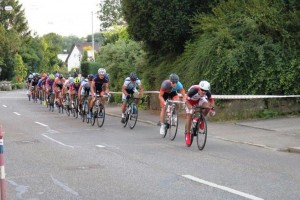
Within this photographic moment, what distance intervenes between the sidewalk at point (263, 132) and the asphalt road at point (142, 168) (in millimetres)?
151

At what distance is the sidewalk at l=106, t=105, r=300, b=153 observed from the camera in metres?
13.1

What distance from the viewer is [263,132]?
15.3 metres

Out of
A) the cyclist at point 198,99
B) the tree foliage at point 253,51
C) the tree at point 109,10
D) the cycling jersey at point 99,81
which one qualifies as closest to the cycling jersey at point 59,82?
the cycling jersey at point 99,81

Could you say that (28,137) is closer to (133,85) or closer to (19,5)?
(133,85)

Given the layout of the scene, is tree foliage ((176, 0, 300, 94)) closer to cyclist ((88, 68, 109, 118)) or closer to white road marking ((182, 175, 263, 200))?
cyclist ((88, 68, 109, 118))

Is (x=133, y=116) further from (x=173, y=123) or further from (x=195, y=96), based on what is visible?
(x=195, y=96)

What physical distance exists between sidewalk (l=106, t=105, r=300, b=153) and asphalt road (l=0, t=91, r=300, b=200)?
0.50ft

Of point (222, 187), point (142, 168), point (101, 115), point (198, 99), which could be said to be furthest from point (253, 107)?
point (222, 187)

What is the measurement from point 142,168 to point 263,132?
19.7 ft

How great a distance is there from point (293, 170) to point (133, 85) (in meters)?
8.53

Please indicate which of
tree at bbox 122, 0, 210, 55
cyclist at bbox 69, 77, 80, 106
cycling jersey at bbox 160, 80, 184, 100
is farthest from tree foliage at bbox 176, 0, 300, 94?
cyclist at bbox 69, 77, 80, 106

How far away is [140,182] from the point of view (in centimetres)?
888

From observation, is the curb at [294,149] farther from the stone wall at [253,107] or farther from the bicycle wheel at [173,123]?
the stone wall at [253,107]

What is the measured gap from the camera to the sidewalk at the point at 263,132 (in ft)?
43.1
